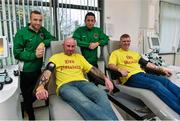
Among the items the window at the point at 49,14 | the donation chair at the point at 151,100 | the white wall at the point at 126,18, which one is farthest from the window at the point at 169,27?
the donation chair at the point at 151,100

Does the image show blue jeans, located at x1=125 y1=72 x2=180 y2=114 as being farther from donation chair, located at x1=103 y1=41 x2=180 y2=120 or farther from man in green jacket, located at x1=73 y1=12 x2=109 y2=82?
man in green jacket, located at x1=73 y1=12 x2=109 y2=82

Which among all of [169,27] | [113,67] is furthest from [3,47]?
[169,27]

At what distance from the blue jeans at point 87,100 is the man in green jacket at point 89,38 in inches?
27.0

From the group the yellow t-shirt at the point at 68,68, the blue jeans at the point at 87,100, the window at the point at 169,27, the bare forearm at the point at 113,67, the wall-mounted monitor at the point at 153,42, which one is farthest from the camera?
the window at the point at 169,27

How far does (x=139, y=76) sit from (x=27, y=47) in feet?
4.84

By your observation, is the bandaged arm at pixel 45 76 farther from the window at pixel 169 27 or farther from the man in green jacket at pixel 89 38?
the window at pixel 169 27

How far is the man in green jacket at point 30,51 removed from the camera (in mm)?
2260

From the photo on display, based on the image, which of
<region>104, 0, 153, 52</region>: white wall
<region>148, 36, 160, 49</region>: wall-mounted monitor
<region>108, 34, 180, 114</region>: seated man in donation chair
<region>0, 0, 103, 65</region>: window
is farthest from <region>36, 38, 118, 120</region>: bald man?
<region>148, 36, 160, 49</region>: wall-mounted monitor

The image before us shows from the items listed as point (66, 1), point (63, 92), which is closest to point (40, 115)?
point (63, 92)

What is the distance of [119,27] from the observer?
13.3ft

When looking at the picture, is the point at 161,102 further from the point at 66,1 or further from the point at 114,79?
the point at 66,1

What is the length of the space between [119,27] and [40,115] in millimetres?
2397

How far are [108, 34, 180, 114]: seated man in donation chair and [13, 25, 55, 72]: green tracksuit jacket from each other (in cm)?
100

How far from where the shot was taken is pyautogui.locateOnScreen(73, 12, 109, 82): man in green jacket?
8.82 feet
